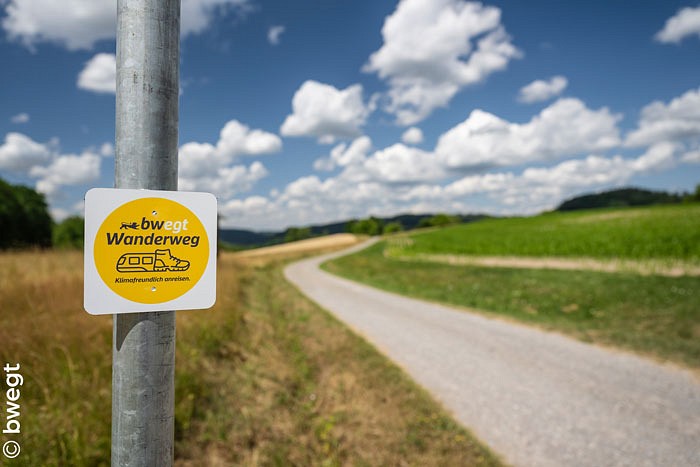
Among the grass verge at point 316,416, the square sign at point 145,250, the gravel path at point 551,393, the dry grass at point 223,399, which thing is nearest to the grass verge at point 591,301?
the gravel path at point 551,393

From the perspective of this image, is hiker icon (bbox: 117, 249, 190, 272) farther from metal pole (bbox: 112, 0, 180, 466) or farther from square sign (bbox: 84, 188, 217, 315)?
metal pole (bbox: 112, 0, 180, 466)

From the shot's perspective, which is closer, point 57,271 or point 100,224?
point 100,224

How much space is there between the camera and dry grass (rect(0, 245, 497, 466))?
3023 millimetres

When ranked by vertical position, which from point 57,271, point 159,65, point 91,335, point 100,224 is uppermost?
point 159,65

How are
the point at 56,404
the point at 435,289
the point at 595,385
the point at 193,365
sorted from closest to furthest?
the point at 56,404
the point at 193,365
the point at 595,385
the point at 435,289

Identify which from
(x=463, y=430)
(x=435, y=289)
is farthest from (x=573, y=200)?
(x=463, y=430)

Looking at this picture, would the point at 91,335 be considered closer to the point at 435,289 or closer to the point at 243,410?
Result: the point at 243,410

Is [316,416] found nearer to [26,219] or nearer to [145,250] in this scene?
[145,250]

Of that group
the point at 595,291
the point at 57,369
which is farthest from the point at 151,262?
the point at 595,291

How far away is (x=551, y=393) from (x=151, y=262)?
220 inches

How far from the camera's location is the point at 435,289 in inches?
559

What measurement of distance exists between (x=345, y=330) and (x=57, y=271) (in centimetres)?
557

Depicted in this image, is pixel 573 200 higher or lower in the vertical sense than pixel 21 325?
higher

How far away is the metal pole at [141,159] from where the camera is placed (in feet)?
3.61
